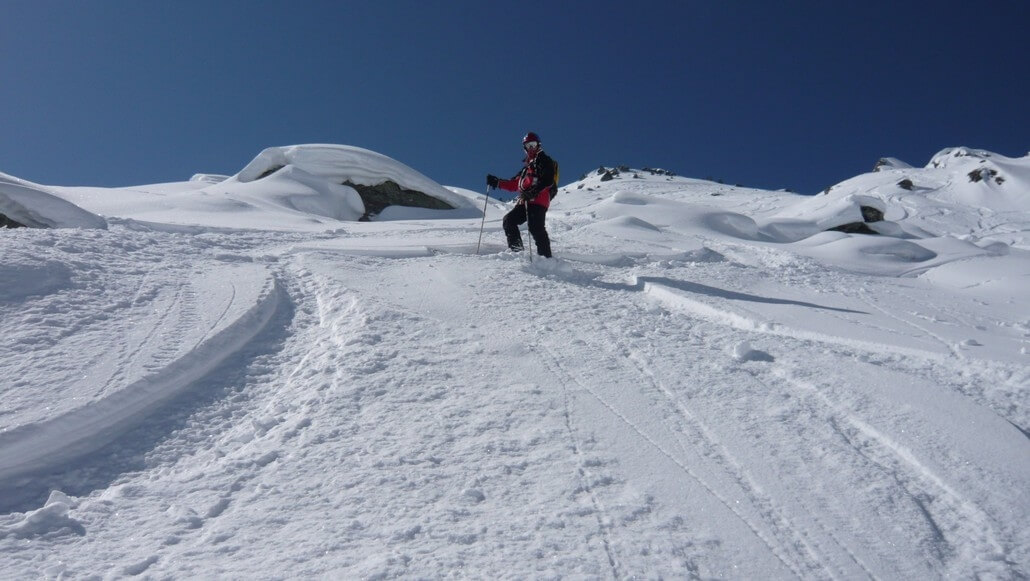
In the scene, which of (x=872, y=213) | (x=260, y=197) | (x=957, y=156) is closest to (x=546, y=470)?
(x=260, y=197)

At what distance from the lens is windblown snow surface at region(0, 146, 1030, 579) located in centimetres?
221

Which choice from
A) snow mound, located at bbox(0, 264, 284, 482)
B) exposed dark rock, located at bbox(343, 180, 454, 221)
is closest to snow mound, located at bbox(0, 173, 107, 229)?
snow mound, located at bbox(0, 264, 284, 482)

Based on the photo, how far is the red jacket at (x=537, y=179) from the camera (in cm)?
780

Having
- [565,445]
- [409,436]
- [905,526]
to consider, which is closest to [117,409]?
[409,436]

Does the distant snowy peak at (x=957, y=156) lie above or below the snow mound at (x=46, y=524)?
above

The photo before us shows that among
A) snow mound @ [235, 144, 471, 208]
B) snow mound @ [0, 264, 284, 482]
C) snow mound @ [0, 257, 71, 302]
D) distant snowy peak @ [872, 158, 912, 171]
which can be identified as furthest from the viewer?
distant snowy peak @ [872, 158, 912, 171]

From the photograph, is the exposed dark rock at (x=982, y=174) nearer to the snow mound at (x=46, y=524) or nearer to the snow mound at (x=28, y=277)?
the snow mound at (x=28, y=277)

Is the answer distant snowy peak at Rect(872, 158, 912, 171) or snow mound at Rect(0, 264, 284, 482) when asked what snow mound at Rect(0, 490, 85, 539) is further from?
distant snowy peak at Rect(872, 158, 912, 171)

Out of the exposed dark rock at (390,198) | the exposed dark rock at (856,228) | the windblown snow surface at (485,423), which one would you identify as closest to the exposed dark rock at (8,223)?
the windblown snow surface at (485,423)

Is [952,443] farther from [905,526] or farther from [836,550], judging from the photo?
[836,550]

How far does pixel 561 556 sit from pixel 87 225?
779cm

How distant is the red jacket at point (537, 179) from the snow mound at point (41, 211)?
17.1 feet

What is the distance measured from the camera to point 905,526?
7.82 feet

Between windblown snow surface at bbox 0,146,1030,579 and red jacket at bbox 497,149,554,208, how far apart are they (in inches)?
55.8
